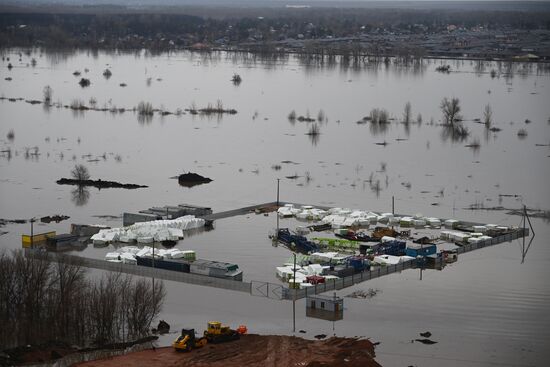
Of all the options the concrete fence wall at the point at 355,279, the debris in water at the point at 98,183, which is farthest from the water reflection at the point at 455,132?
the concrete fence wall at the point at 355,279

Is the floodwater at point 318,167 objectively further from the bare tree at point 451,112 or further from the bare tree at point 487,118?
the bare tree at point 451,112

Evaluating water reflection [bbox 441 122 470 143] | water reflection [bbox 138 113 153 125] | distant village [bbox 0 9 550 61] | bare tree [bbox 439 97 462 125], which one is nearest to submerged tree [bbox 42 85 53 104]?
water reflection [bbox 138 113 153 125]

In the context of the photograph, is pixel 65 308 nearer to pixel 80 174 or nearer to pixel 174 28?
pixel 80 174

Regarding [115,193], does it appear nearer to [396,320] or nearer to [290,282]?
[290,282]

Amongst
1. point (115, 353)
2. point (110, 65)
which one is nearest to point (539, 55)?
point (110, 65)

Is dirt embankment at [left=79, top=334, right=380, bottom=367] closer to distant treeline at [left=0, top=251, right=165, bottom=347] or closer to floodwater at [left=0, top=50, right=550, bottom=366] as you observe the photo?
floodwater at [left=0, top=50, right=550, bottom=366]
